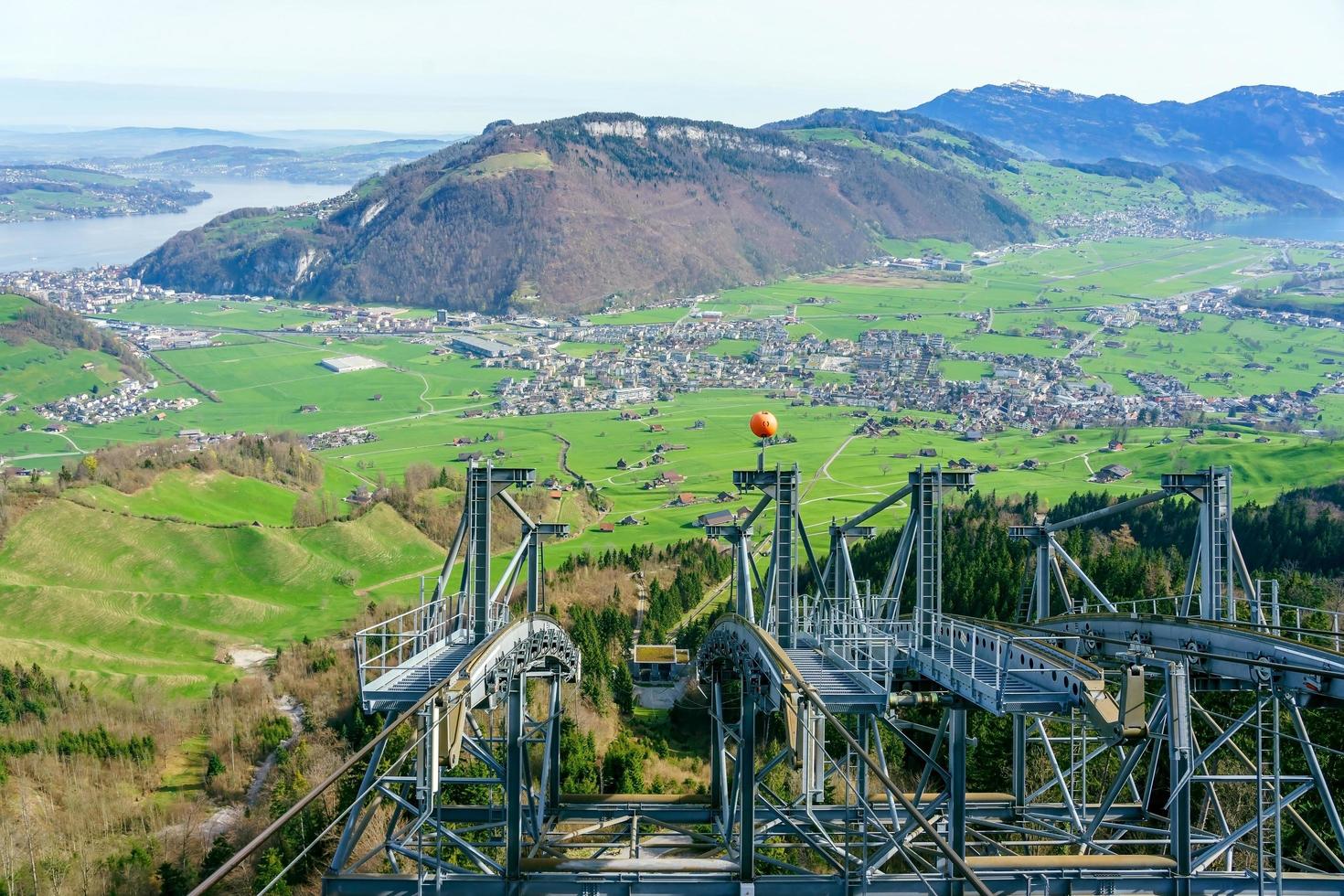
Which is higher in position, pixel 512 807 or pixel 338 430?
pixel 512 807

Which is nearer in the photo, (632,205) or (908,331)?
(908,331)

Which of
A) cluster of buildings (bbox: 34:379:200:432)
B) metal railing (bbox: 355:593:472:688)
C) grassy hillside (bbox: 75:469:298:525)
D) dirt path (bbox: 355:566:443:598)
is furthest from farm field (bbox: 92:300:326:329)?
metal railing (bbox: 355:593:472:688)

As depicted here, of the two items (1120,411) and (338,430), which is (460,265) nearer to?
(338,430)

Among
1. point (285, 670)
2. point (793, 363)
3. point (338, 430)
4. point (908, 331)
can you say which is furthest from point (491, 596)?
point (908, 331)

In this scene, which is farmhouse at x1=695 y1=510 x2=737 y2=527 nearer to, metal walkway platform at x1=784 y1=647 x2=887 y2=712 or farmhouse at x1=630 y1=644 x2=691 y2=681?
farmhouse at x1=630 y1=644 x2=691 y2=681

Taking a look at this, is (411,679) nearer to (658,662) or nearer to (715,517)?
(658,662)

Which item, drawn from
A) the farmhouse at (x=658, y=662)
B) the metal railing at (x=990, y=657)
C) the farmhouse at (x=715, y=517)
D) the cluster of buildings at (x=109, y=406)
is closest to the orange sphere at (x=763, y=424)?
the metal railing at (x=990, y=657)

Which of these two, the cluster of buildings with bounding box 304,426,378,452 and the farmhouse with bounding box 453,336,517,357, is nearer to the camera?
the cluster of buildings with bounding box 304,426,378,452
